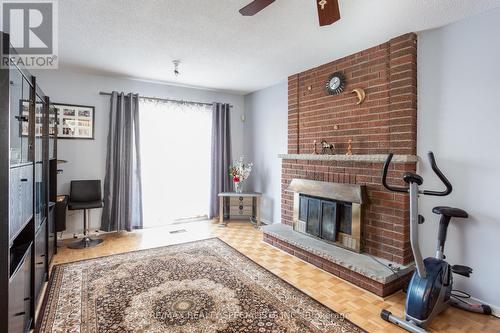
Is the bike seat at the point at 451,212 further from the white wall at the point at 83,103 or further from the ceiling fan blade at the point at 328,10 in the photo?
the white wall at the point at 83,103

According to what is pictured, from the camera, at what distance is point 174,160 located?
4.69m

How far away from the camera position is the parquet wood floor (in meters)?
2.06

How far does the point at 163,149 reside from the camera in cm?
459

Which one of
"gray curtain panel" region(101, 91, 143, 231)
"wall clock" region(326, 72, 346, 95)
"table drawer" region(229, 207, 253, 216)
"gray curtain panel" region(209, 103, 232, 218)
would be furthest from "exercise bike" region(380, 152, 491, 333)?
"gray curtain panel" region(101, 91, 143, 231)

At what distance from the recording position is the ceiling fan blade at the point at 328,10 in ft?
4.78

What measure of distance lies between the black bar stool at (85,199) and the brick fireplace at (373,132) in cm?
246

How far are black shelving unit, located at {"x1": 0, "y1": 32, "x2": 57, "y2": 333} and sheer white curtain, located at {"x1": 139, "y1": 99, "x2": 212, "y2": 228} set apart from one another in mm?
2025

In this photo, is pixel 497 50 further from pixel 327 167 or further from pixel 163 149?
pixel 163 149

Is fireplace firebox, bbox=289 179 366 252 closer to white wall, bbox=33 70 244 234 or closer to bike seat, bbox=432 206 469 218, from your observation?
bike seat, bbox=432 206 469 218

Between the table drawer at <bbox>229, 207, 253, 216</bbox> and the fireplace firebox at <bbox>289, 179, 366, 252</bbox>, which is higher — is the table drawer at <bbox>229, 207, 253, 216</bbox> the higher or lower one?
the lower one

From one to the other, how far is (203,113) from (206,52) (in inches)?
74.5

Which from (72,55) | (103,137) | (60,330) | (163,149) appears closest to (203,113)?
(163,149)

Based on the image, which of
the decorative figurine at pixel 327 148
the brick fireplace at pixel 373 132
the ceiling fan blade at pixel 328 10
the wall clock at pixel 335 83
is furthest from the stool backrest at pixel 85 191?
the ceiling fan blade at pixel 328 10

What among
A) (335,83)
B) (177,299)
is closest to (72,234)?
(177,299)
